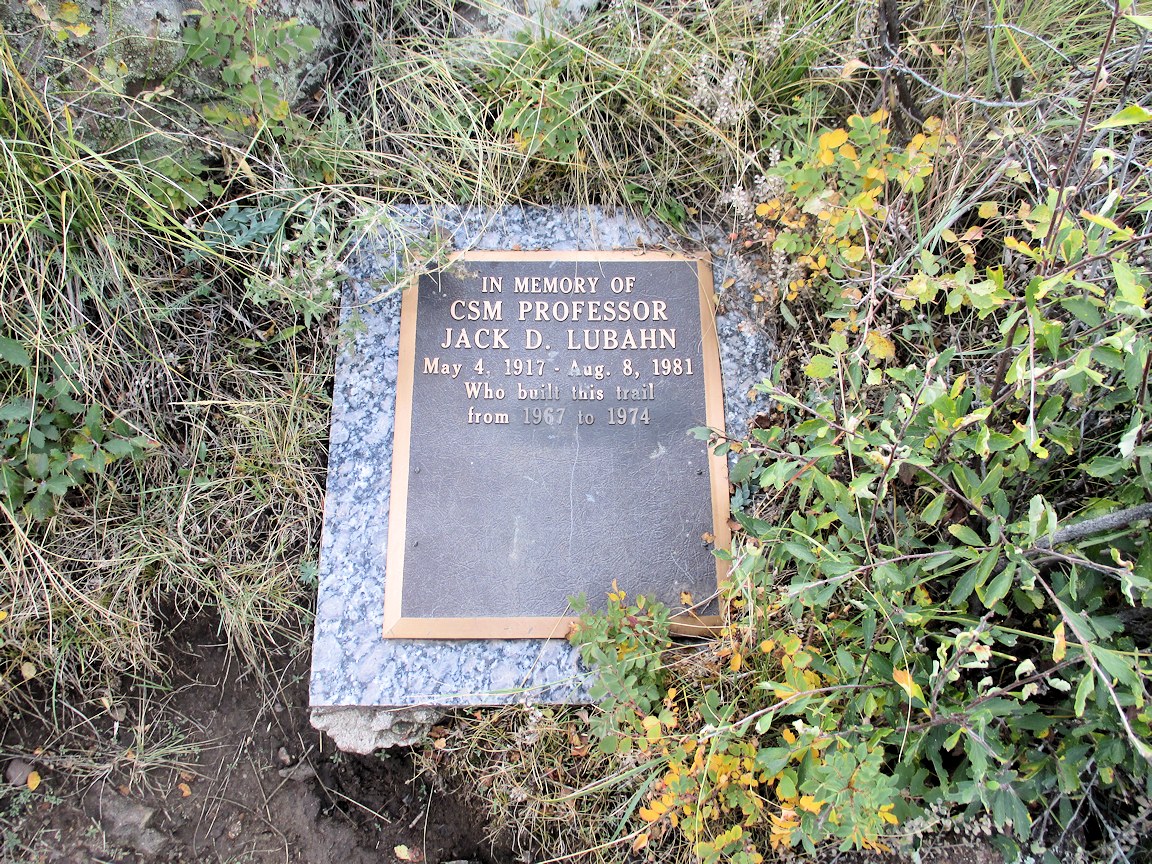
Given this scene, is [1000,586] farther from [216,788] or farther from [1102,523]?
[216,788]

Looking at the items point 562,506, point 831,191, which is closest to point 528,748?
point 562,506

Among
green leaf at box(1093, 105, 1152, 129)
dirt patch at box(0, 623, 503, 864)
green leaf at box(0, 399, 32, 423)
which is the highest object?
green leaf at box(1093, 105, 1152, 129)

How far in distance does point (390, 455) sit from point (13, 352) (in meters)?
1.13

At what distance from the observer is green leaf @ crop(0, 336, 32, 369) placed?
2.13 m

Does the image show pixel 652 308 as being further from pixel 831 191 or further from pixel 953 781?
pixel 953 781

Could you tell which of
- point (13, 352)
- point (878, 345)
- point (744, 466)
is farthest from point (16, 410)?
point (878, 345)

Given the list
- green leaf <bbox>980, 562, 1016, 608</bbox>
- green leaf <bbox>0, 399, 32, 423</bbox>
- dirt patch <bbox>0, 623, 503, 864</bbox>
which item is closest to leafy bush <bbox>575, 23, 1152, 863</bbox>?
green leaf <bbox>980, 562, 1016, 608</bbox>

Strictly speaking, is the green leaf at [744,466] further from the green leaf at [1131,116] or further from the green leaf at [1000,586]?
the green leaf at [1131,116]

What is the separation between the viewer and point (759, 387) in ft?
5.94

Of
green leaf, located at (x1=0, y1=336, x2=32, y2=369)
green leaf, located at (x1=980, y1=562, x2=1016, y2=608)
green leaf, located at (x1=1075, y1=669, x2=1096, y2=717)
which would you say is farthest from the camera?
green leaf, located at (x1=0, y1=336, x2=32, y2=369)

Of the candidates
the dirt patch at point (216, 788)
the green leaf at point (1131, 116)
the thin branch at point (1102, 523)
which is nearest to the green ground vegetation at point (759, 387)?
the thin branch at point (1102, 523)

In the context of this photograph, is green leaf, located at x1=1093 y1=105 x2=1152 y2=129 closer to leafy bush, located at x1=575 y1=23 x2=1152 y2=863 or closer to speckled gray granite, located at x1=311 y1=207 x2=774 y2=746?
leafy bush, located at x1=575 y1=23 x2=1152 y2=863

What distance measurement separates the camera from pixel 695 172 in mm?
2551

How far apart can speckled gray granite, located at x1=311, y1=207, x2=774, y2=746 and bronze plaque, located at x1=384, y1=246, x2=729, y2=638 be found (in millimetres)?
58
